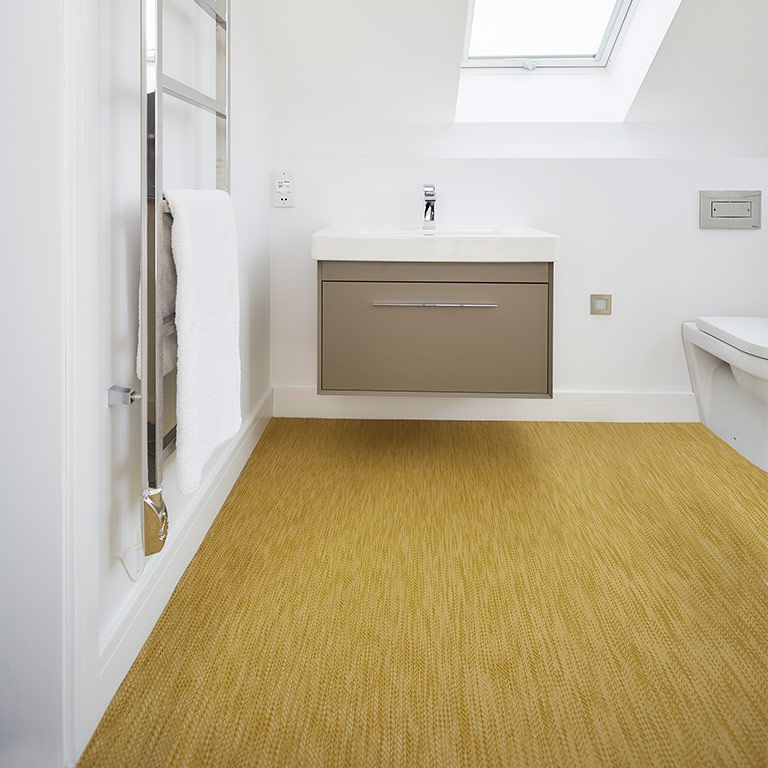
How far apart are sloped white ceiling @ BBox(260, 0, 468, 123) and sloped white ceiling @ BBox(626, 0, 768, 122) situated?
2.30 ft

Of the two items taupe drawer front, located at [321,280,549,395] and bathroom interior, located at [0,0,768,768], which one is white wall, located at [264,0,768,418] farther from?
taupe drawer front, located at [321,280,549,395]

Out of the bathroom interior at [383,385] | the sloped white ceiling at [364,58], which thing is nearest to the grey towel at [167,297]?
the bathroom interior at [383,385]

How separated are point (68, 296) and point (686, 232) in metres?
2.56

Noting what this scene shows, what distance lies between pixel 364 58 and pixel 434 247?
0.85 m

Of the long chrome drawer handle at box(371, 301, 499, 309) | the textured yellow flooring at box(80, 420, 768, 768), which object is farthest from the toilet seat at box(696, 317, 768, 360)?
the long chrome drawer handle at box(371, 301, 499, 309)

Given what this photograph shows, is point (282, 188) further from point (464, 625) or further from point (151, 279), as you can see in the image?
point (464, 625)

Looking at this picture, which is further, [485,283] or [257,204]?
[257,204]

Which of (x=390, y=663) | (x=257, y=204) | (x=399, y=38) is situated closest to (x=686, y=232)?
(x=399, y=38)

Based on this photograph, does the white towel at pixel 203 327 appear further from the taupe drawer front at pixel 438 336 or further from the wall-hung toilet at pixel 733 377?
the wall-hung toilet at pixel 733 377

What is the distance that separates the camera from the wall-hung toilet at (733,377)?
216cm

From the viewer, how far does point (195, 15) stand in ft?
6.21

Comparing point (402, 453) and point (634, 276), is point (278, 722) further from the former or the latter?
point (634, 276)

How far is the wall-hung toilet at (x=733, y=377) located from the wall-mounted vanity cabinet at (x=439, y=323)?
1.66ft

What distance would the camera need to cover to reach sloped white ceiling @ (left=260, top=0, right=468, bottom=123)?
105 inches
